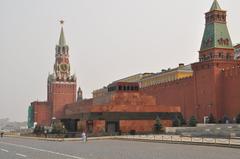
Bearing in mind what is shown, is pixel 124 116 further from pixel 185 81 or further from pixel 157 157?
pixel 157 157

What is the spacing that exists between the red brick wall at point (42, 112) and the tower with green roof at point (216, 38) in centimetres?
5238

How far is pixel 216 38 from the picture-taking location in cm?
4978

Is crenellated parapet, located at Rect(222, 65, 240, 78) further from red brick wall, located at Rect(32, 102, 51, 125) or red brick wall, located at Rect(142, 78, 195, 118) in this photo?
red brick wall, located at Rect(32, 102, 51, 125)

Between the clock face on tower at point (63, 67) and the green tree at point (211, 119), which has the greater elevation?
the clock face on tower at point (63, 67)

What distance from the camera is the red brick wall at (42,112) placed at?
96.5m

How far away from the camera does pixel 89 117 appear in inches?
1827

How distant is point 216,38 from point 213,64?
3204 mm

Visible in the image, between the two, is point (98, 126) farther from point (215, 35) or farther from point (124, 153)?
point (124, 153)

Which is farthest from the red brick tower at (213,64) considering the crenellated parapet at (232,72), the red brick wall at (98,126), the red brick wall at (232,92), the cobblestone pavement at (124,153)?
the cobblestone pavement at (124,153)

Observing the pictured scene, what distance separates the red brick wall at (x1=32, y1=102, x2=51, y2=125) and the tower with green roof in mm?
52376

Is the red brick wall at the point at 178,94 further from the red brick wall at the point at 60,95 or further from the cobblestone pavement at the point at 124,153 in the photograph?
the cobblestone pavement at the point at 124,153

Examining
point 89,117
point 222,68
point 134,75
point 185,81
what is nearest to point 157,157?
point 89,117

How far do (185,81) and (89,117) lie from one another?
52.7 feet

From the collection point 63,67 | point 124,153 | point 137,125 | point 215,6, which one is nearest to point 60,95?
point 63,67
